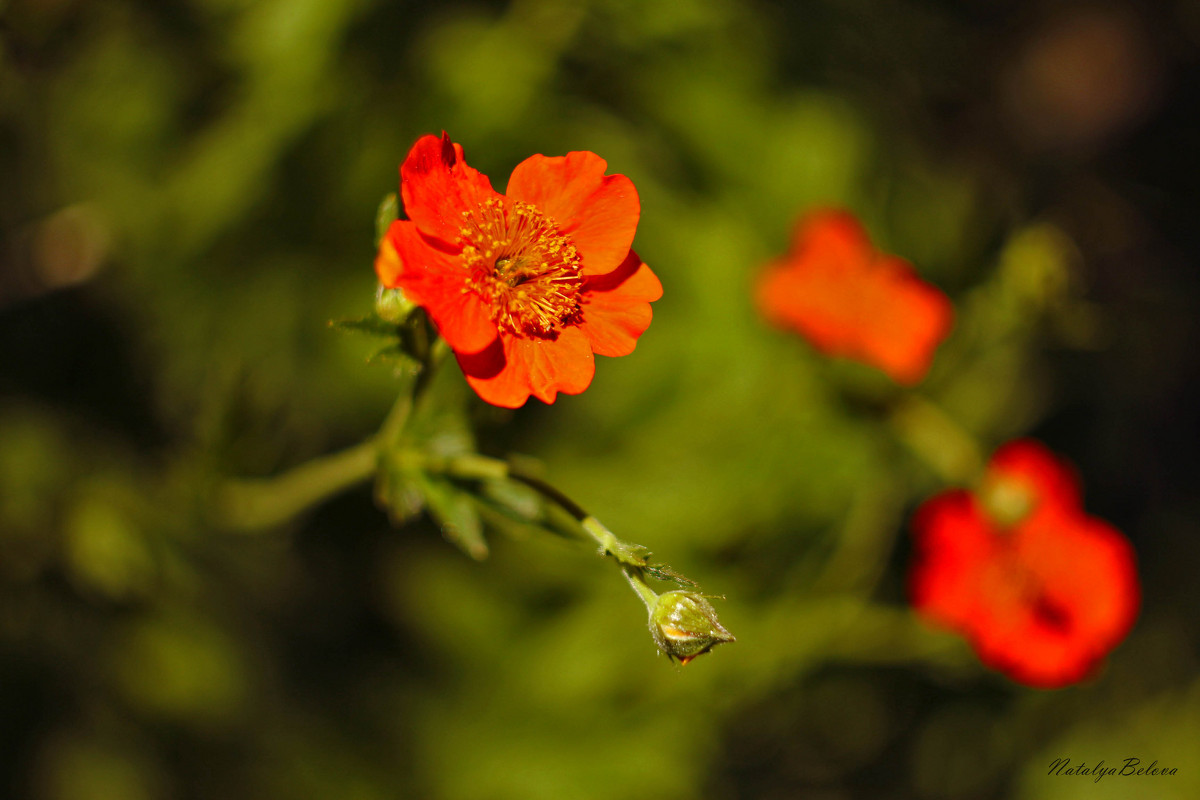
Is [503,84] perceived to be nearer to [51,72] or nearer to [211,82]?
[211,82]

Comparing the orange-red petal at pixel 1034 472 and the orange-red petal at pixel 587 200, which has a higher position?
the orange-red petal at pixel 587 200

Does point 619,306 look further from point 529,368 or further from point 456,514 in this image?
point 456,514

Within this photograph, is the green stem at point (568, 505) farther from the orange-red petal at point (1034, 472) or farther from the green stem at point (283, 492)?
the orange-red petal at point (1034, 472)

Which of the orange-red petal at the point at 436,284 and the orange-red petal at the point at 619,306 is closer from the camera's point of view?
the orange-red petal at the point at 436,284

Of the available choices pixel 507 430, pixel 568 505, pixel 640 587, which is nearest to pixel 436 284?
pixel 568 505

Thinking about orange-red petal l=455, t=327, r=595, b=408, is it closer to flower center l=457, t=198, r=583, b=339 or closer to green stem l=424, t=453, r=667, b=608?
flower center l=457, t=198, r=583, b=339

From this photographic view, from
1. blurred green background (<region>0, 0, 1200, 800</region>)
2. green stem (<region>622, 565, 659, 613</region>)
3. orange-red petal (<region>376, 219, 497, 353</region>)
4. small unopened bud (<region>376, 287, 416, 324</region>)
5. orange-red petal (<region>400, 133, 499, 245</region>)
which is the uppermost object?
orange-red petal (<region>400, 133, 499, 245</region>)

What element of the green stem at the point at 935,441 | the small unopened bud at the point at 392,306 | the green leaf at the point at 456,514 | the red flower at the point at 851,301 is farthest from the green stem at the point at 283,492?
the green stem at the point at 935,441

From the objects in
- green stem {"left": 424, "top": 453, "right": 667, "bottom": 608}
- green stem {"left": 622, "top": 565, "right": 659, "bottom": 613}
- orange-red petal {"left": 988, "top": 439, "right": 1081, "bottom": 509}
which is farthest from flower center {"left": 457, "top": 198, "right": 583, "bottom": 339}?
orange-red petal {"left": 988, "top": 439, "right": 1081, "bottom": 509}
